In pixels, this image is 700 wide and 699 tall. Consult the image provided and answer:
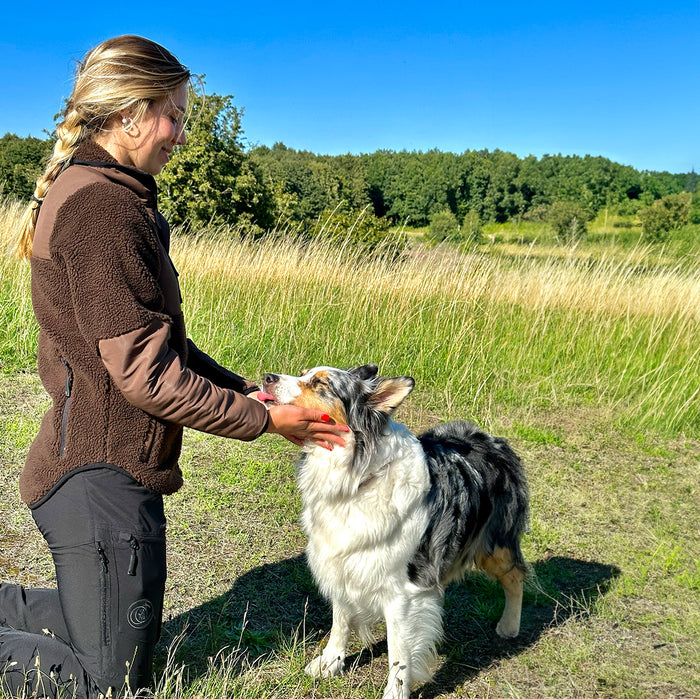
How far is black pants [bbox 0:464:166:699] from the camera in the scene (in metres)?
1.99

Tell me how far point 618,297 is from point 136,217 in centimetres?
740

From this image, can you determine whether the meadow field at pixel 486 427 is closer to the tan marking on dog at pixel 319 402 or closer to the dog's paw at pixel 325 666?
the dog's paw at pixel 325 666

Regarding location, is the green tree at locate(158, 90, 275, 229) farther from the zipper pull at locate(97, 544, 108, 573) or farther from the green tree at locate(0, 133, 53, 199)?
the zipper pull at locate(97, 544, 108, 573)

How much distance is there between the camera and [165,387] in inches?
72.4

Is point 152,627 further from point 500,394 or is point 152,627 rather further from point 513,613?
point 500,394

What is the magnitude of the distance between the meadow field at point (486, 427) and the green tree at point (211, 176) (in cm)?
939

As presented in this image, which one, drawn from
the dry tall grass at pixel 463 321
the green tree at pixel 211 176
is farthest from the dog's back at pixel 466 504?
the green tree at pixel 211 176

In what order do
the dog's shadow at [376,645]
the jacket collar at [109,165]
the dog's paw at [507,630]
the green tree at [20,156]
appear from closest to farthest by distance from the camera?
the jacket collar at [109,165], the dog's shadow at [376,645], the dog's paw at [507,630], the green tree at [20,156]

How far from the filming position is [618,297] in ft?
26.4

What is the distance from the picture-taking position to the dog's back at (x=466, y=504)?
287 cm

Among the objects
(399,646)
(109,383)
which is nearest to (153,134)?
(109,383)

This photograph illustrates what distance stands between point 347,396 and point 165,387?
1054 mm

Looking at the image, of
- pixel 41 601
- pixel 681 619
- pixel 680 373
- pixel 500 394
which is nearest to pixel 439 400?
pixel 500 394

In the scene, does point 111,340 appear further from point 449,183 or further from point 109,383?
point 449,183
